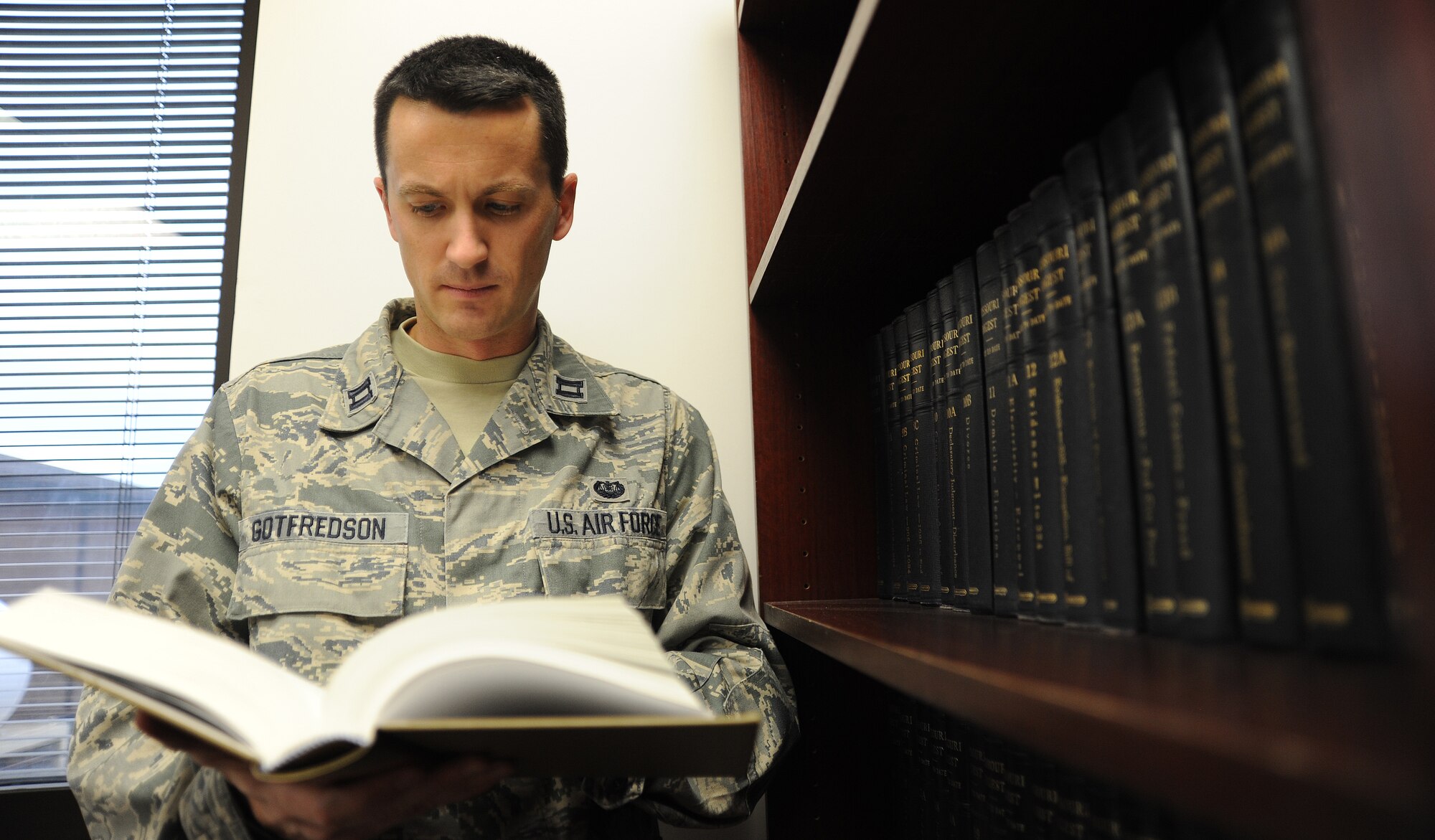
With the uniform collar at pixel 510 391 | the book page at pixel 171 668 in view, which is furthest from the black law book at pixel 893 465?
the book page at pixel 171 668

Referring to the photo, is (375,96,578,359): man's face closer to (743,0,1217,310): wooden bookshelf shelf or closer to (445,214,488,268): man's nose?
(445,214,488,268): man's nose

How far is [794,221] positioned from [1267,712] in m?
0.70

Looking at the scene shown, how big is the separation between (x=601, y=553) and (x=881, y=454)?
15.1 inches

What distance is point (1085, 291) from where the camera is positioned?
55 centimetres

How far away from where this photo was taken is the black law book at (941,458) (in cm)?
83

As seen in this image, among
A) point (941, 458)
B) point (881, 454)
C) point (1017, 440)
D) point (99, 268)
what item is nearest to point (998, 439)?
point (1017, 440)

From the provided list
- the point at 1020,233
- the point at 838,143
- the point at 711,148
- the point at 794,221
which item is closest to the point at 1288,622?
the point at 1020,233

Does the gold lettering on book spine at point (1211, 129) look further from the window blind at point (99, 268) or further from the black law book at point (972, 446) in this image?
the window blind at point (99, 268)

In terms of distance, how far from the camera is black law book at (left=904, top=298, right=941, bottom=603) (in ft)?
2.88

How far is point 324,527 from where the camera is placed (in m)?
0.96

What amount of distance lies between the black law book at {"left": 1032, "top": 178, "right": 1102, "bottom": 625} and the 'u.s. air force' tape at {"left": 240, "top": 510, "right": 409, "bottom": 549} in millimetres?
732

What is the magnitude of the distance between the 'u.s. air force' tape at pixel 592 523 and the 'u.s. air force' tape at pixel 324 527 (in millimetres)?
156

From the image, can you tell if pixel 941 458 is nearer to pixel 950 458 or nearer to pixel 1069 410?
pixel 950 458

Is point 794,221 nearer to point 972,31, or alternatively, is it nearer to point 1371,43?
point 972,31
